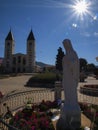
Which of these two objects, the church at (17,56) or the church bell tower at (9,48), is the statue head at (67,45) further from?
the church bell tower at (9,48)

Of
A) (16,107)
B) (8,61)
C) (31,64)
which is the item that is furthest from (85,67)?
(16,107)

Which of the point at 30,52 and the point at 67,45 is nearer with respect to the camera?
the point at 67,45

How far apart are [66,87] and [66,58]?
101cm

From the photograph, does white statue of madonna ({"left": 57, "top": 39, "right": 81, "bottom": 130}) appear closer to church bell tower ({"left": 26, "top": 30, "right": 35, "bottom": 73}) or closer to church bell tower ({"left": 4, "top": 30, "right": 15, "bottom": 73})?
church bell tower ({"left": 26, "top": 30, "right": 35, "bottom": 73})

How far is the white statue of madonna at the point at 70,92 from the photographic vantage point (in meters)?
7.84

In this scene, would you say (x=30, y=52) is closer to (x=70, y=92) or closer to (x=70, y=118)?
(x=70, y=92)

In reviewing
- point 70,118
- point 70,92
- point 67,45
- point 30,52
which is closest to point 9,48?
point 30,52

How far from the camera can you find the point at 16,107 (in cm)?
1260

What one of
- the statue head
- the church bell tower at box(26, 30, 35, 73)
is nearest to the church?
the church bell tower at box(26, 30, 35, 73)

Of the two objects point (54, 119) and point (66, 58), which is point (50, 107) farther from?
point (66, 58)

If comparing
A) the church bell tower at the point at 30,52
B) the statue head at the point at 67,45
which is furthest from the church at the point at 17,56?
the statue head at the point at 67,45

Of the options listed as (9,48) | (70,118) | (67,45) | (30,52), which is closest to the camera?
(70,118)

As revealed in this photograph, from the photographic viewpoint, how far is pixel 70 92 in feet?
26.0

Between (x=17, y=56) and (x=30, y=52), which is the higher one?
(x=30, y=52)
